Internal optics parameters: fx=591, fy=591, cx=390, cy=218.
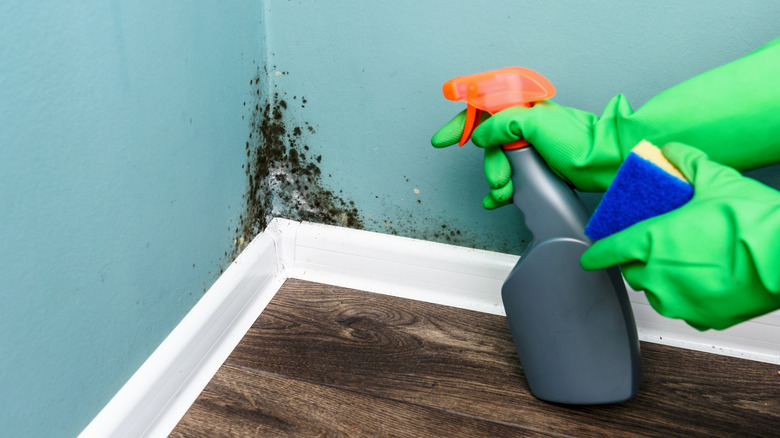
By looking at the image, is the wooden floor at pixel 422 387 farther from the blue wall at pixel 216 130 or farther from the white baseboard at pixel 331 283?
the blue wall at pixel 216 130

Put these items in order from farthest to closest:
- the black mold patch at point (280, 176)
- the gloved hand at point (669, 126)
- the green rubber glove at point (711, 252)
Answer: the black mold patch at point (280, 176) < the gloved hand at point (669, 126) < the green rubber glove at point (711, 252)

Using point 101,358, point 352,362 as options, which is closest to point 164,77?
point 101,358

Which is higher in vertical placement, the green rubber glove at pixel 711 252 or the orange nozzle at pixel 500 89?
the orange nozzle at pixel 500 89

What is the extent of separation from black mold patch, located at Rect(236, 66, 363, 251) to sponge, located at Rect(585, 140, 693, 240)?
507mm

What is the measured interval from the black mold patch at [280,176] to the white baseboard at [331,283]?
2 centimetres

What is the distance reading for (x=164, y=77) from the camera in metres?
0.69

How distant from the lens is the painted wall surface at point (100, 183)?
52 centimetres

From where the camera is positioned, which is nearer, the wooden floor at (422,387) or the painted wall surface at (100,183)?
the painted wall surface at (100,183)

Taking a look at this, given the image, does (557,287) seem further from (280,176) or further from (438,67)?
(280,176)

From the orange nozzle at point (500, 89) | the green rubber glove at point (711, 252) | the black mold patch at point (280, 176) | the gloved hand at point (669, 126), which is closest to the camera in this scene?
the green rubber glove at point (711, 252)

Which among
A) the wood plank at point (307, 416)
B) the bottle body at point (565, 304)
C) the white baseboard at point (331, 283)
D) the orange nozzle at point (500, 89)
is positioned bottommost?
the wood plank at point (307, 416)

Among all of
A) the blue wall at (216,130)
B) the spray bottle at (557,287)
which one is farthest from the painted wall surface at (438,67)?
the spray bottle at (557,287)

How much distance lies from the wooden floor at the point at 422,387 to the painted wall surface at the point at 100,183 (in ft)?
0.47

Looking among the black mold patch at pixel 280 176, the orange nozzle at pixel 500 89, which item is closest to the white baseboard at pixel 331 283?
the black mold patch at pixel 280 176
